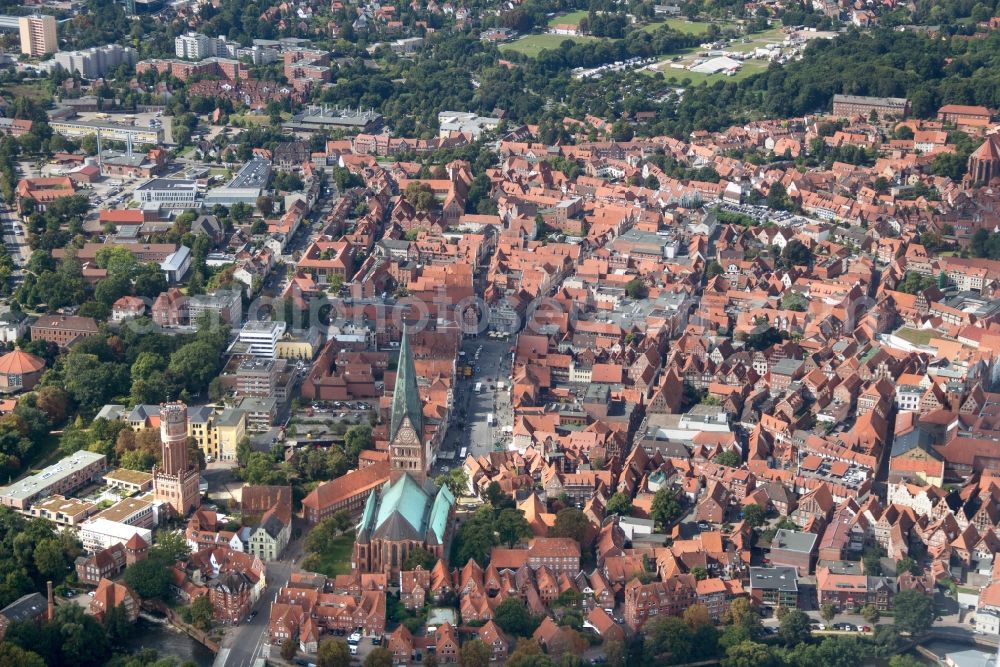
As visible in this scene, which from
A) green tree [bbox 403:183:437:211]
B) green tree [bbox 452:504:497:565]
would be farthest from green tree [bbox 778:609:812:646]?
green tree [bbox 403:183:437:211]

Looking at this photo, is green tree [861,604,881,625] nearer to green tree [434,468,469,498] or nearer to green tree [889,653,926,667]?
green tree [889,653,926,667]

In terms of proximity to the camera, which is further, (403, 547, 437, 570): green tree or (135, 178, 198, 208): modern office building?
(135, 178, 198, 208): modern office building

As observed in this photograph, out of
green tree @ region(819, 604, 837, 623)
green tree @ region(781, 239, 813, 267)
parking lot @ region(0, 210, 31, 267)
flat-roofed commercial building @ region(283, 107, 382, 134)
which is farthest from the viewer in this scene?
flat-roofed commercial building @ region(283, 107, 382, 134)

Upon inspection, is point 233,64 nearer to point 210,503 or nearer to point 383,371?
point 383,371

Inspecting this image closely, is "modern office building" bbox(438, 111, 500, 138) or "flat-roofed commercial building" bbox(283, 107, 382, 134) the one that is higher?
"modern office building" bbox(438, 111, 500, 138)

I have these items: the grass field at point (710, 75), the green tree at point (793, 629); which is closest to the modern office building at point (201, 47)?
the grass field at point (710, 75)

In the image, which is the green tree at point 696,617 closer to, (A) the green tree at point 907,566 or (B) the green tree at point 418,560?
(A) the green tree at point 907,566
